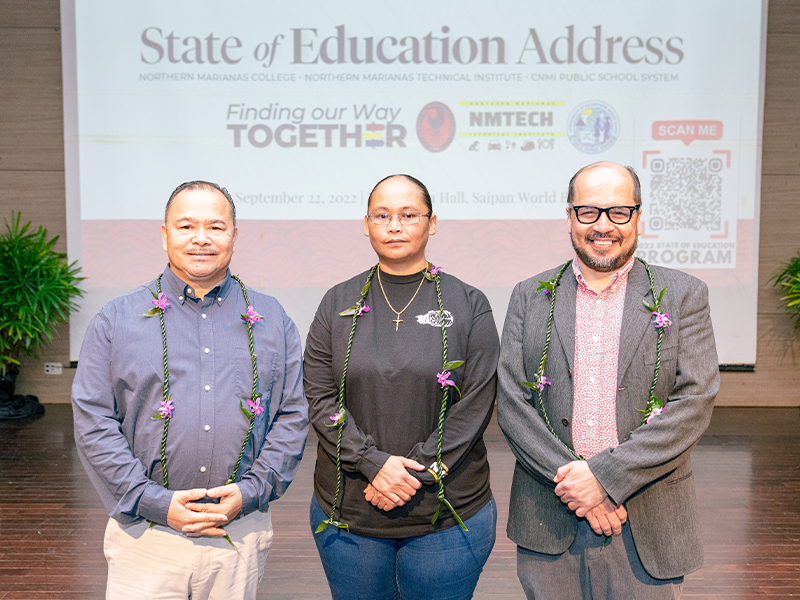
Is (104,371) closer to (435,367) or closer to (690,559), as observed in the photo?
(435,367)

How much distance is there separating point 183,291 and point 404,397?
2.14 ft

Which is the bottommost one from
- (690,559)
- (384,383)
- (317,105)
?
(690,559)

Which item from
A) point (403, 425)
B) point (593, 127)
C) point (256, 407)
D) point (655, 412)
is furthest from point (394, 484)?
point (593, 127)

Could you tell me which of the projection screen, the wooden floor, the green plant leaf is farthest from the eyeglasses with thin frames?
the projection screen

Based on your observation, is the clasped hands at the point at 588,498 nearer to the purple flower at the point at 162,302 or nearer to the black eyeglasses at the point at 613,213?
the black eyeglasses at the point at 613,213

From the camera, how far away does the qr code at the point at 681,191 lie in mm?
5797

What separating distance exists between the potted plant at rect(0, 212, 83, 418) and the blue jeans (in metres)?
4.53

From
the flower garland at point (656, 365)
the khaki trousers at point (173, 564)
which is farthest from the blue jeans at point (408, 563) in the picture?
the flower garland at point (656, 365)

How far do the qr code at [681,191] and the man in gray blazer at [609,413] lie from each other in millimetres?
4254

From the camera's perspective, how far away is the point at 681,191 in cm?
580

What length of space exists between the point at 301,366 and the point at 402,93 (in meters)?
4.24

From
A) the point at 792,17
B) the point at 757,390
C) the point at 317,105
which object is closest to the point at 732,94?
the point at 792,17

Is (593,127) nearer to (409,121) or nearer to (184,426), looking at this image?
(409,121)

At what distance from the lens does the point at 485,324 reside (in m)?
1.94
